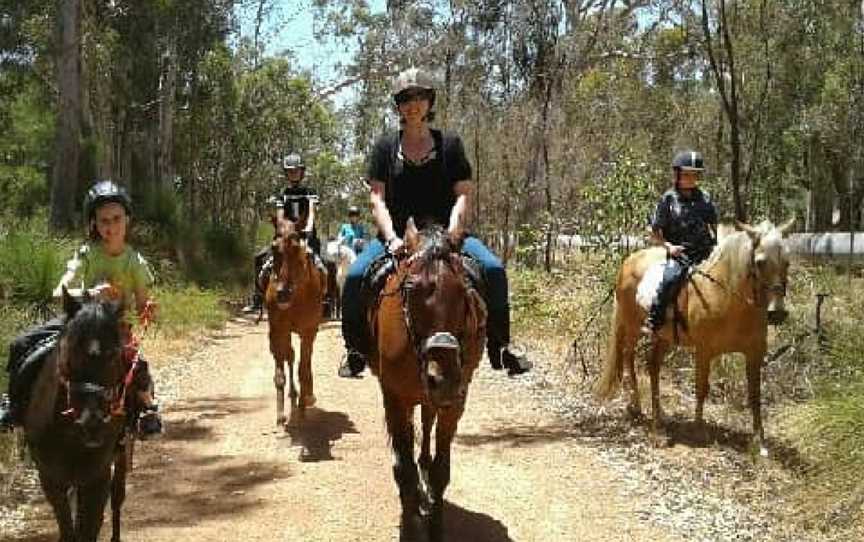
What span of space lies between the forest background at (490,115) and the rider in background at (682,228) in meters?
4.51


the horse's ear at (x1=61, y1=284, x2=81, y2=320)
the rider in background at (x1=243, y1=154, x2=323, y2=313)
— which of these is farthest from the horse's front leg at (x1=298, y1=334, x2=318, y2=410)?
the horse's ear at (x1=61, y1=284, x2=81, y2=320)

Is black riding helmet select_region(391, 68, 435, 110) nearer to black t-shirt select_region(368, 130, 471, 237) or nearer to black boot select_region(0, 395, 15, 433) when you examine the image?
black t-shirt select_region(368, 130, 471, 237)

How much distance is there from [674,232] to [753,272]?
4.45 feet

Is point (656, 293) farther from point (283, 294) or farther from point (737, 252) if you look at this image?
point (283, 294)

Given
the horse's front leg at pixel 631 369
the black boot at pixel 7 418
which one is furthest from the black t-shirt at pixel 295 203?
the black boot at pixel 7 418

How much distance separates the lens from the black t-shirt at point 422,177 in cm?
676

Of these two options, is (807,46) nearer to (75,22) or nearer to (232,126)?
(232,126)

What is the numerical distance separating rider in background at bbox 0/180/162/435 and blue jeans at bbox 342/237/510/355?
1381 millimetres

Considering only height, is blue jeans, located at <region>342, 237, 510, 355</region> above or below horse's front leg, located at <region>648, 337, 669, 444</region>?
above

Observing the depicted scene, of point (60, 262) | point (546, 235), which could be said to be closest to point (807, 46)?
point (546, 235)

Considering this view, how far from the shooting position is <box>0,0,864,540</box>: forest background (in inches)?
825

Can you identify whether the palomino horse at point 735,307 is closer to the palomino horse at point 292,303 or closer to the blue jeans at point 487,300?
the blue jeans at point 487,300

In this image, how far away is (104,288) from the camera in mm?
5496

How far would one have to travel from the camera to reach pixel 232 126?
105 feet
